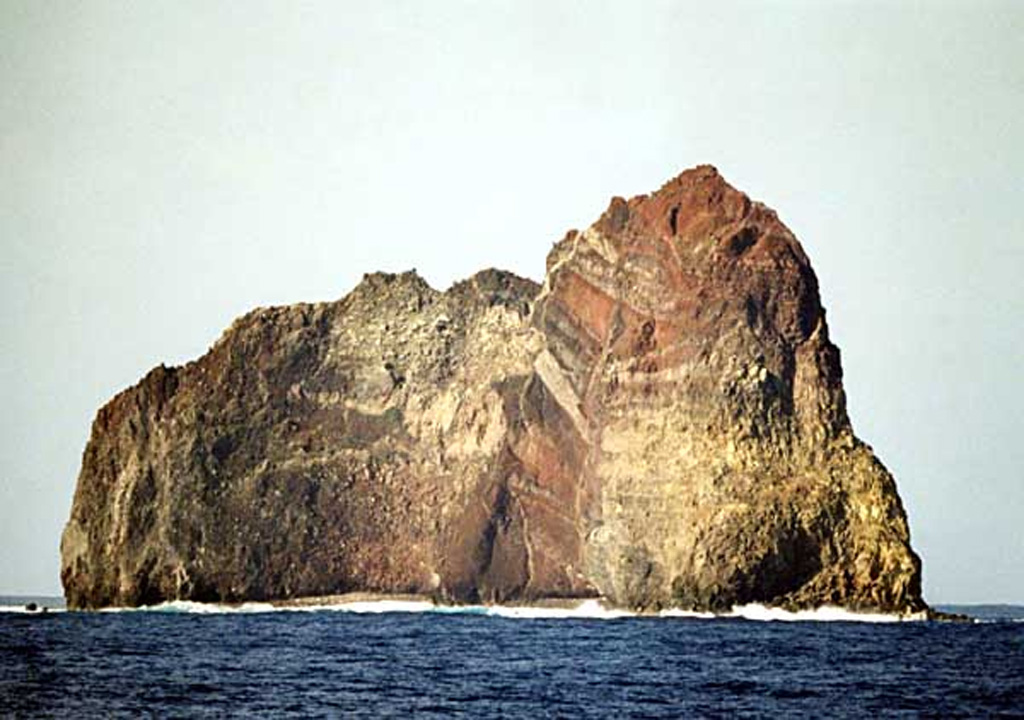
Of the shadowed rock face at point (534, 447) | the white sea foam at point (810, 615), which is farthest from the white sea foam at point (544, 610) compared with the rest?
the shadowed rock face at point (534, 447)

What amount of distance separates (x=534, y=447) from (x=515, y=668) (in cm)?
5572

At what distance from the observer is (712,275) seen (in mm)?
123875

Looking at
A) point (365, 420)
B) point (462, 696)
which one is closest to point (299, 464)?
point (365, 420)

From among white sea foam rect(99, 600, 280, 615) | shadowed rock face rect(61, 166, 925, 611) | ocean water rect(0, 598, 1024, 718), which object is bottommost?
ocean water rect(0, 598, 1024, 718)

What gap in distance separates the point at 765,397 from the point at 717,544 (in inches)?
458

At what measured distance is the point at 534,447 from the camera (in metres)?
132

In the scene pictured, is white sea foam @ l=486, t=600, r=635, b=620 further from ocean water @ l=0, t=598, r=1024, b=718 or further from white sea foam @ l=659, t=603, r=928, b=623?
white sea foam @ l=659, t=603, r=928, b=623

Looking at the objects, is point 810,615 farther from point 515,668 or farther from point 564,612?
point 515,668

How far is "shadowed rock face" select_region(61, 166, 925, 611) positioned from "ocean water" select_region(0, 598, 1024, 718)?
6727 millimetres

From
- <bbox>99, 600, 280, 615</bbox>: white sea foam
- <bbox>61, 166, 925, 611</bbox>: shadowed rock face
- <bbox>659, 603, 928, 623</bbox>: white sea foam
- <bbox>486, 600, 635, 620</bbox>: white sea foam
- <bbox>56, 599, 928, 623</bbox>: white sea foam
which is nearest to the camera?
<bbox>659, 603, 928, 623</bbox>: white sea foam

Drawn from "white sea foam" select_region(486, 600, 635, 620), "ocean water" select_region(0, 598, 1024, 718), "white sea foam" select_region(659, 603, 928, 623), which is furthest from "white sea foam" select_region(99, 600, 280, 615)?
"white sea foam" select_region(659, 603, 928, 623)

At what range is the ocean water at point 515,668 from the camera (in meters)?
61.2

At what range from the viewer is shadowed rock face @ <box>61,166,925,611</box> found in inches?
4574

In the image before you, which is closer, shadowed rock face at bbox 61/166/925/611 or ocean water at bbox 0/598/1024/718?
ocean water at bbox 0/598/1024/718
